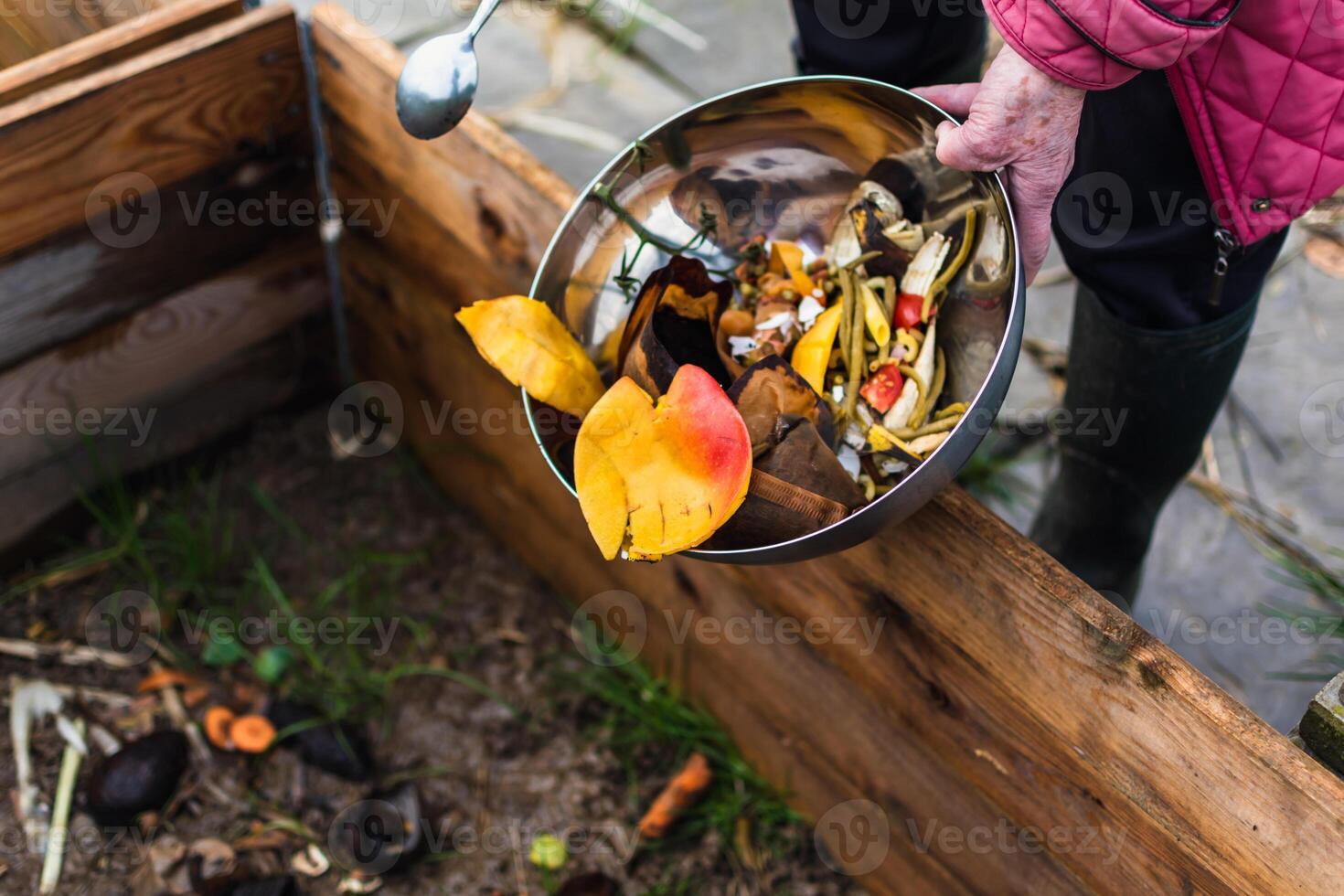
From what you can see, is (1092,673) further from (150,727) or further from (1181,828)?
(150,727)

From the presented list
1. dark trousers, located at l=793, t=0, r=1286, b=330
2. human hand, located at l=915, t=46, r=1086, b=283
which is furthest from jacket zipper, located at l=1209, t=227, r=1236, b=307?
human hand, located at l=915, t=46, r=1086, b=283

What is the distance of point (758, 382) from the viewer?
1.13m

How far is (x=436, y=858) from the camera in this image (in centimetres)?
177

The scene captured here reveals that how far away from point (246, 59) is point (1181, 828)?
166cm

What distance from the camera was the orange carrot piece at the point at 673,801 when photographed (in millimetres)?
1780

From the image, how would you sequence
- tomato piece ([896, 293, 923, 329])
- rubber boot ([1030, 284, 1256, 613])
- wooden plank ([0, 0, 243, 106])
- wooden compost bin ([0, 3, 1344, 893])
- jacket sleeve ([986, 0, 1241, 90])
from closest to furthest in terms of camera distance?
jacket sleeve ([986, 0, 1241, 90]) < wooden compost bin ([0, 3, 1344, 893]) < tomato piece ([896, 293, 923, 329]) < rubber boot ([1030, 284, 1256, 613]) < wooden plank ([0, 0, 243, 106])

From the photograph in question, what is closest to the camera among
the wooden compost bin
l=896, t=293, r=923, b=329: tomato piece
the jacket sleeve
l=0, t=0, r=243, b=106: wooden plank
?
the jacket sleeve

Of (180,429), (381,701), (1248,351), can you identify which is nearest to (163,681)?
(381,701)

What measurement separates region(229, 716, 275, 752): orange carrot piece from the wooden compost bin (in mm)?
544

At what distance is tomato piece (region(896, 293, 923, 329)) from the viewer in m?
1.25

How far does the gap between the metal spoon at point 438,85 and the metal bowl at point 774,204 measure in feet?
0.69

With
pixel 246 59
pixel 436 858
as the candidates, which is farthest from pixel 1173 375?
pixel 246 59

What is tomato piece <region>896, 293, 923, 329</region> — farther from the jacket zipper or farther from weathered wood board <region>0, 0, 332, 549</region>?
weathered wood board <region>0, 0, 332, 549</region>

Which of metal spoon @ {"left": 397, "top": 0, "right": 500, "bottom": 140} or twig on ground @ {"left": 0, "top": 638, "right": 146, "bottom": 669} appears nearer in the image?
metal spoon @ {"left": 397, "top": 0, "right": 500, "bottom": 140}
